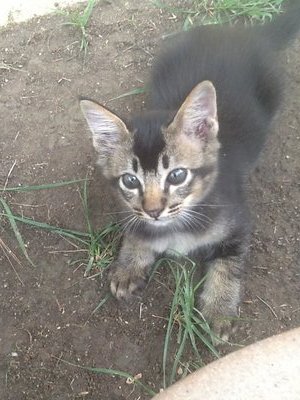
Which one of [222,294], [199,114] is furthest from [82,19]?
[222,294]

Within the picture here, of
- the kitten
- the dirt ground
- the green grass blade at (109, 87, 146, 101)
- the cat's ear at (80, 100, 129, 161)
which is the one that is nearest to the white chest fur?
the kitten

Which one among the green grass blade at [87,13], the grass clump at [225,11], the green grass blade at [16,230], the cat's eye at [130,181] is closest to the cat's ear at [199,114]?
the cat's eye at [130,181]

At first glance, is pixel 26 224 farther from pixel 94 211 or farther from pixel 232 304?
pixel 232 304

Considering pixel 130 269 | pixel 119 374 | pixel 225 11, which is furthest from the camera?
pixel 225 11

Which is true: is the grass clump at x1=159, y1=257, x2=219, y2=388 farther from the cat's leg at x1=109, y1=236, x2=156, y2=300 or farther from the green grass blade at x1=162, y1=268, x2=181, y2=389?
the cat's leg at x1=109, y1=236, x2=156, y2=300

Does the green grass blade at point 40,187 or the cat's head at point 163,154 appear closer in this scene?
the cat's head at point 163,154

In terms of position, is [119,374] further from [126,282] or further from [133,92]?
[133,92]

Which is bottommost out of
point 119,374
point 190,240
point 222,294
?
point 119,374

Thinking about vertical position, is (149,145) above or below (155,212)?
above

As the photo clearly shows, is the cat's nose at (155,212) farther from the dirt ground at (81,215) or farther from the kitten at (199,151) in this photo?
the dirt ground at (81,215)
